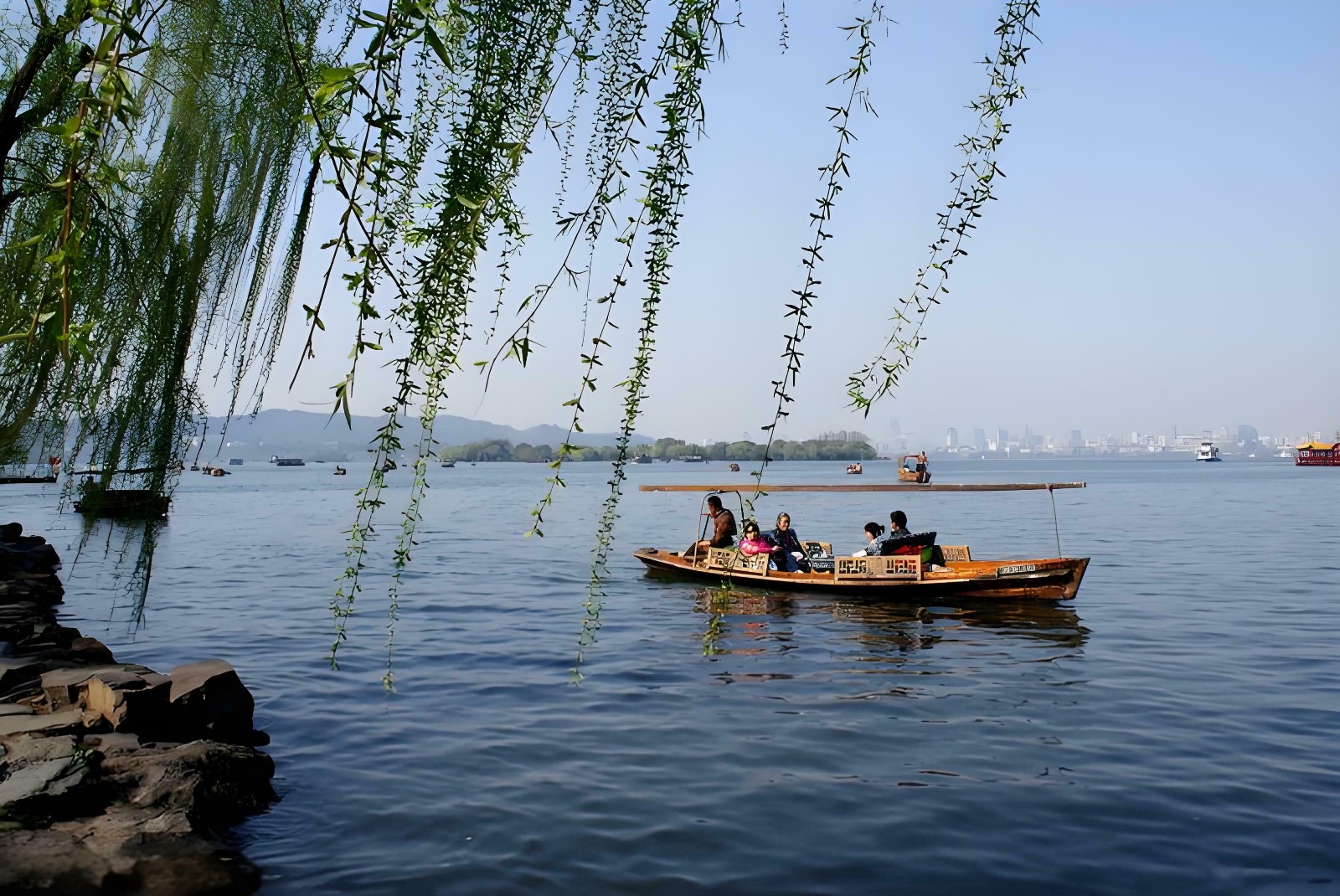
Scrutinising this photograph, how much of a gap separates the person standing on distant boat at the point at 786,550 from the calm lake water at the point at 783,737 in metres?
1.17

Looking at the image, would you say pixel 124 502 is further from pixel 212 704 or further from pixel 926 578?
pixel 926 578

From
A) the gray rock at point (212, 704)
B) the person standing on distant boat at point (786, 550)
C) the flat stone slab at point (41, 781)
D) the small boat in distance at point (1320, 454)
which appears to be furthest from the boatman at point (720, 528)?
the small boat in distance at point (1320, 454)

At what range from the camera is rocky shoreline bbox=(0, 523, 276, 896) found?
8.03m

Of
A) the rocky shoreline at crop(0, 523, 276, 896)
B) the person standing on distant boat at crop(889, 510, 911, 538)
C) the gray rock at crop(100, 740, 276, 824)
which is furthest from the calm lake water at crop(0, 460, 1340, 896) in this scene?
the person standing on distant boat at crop(889, 510, 911, 538)

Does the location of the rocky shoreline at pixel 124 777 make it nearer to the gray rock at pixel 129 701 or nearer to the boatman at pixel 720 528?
the gray rock at pixel 129 701

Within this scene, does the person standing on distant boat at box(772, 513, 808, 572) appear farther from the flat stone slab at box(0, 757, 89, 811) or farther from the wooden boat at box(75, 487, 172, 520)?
the flat stone slab at box(0, 757, 89, 811)

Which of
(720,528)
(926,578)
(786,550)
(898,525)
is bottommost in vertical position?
(926,578)

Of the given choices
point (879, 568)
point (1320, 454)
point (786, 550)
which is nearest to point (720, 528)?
point (786, 550)

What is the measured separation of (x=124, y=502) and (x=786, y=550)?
17.5 m

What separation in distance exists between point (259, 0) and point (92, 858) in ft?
21.0

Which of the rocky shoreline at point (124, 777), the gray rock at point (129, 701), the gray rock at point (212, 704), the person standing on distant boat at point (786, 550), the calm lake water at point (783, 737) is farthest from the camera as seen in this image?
the person standing on distant boat at point (786, 550)

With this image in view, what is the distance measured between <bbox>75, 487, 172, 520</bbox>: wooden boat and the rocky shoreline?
2.20m

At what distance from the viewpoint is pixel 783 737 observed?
13133 millimetres

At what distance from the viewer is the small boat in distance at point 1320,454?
452 ft
